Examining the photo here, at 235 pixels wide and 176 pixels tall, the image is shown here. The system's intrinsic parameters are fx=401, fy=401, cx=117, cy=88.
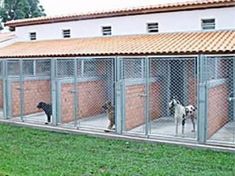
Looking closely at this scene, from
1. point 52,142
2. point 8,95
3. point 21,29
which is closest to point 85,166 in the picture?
point 52,142

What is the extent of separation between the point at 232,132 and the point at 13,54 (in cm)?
897

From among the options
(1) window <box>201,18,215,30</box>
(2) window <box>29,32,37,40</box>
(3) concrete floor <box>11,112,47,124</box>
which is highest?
(1) window <box>201,18,215,30</box>

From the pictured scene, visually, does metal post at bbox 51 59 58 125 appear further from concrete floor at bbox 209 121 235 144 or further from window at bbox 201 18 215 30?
window at bbox 201 18 215 30

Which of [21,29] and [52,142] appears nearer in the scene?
[52,142]

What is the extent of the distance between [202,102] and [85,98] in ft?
15.2

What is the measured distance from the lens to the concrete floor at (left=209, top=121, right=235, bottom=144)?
930 cm

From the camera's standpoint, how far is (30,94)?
43.2 feet

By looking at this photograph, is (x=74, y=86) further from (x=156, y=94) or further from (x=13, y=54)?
(x=13, y=54)

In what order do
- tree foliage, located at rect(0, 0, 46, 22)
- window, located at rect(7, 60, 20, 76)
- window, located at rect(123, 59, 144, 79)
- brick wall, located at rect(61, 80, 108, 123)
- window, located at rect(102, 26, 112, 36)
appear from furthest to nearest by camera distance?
1. tree foliage, located at rect(0, 0, 46, 22)
2. window, located at rect(102, 26, 112, 36)
3. window, located at rect(7, 60, 20, 76)
4. window, located at rect(123, 59, 144, 79)
5. brick wall, located at rect(61, 80, 108, 123)

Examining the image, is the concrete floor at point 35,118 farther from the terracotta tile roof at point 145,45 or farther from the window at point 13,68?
the terracotta tile roof at point 145,45

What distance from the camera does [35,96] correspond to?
1337cm

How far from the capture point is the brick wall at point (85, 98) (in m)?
11.5

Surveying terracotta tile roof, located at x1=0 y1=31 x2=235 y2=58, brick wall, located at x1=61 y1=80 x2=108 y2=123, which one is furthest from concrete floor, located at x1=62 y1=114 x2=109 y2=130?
terracotta tile roof, located at x1=0 y1=31 x2=235 y2=58

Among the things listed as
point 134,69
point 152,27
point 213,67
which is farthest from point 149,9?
point 213,67
